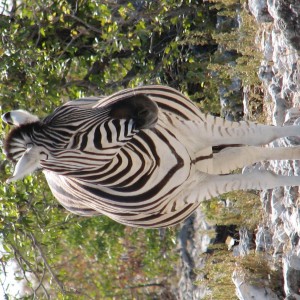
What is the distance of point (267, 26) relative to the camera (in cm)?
639

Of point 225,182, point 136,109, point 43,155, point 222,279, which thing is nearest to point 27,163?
point 43,155

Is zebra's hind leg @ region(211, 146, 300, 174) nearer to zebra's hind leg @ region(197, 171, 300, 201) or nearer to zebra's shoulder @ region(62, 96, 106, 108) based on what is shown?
zebra's hind leg @ region(197, 171, 300, 201)

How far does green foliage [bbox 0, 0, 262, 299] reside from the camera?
7.17 meters

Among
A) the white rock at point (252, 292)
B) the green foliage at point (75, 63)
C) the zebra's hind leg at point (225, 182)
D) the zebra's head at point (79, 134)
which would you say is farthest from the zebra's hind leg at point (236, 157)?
the green foliage at point (75, 63)

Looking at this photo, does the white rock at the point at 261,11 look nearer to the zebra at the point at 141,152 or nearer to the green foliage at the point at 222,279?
the zebra at the point at 141,152

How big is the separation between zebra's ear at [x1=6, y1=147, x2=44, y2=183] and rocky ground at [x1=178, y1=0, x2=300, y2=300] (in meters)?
2.41

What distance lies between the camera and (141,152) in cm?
397

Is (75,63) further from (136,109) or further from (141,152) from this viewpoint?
(136,109)

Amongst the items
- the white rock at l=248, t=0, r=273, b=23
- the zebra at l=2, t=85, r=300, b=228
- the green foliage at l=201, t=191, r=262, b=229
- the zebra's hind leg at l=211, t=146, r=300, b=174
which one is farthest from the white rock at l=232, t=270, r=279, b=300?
the white rock at l=248, t=0, r=273, b=23

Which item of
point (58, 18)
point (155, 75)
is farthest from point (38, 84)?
point (155, 75)

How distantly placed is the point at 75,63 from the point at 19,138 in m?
5.20

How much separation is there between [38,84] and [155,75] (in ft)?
4.83

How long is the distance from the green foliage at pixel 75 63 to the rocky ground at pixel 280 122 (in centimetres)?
37

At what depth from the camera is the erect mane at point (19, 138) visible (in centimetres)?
366
